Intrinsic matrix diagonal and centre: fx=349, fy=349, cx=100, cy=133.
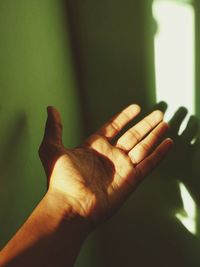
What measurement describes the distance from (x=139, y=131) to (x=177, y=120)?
15 centimetres

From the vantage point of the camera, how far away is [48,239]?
82 cm

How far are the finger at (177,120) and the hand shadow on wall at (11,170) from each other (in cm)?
53

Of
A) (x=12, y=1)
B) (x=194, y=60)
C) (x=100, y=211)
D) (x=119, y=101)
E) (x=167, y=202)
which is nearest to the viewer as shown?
(x=12, y=1)

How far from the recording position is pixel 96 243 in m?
1.51

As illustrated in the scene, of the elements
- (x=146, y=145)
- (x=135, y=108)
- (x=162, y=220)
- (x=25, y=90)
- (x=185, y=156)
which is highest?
(x=25, y=90)

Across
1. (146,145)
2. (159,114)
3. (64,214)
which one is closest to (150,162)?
(146,145)

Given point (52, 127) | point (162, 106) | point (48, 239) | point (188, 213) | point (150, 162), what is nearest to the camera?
point (48, 239)

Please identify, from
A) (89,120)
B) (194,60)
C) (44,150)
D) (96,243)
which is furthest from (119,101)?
(96,243)

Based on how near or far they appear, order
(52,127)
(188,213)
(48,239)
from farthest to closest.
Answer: (188,213), (52,127), (48,239)

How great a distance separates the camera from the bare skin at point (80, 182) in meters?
0.80

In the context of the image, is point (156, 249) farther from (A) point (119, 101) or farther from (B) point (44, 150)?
(B) point (44, 150)

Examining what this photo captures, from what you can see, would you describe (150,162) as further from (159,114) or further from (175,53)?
(175,53)

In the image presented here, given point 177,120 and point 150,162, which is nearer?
point 150,162

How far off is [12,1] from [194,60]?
56 cm
